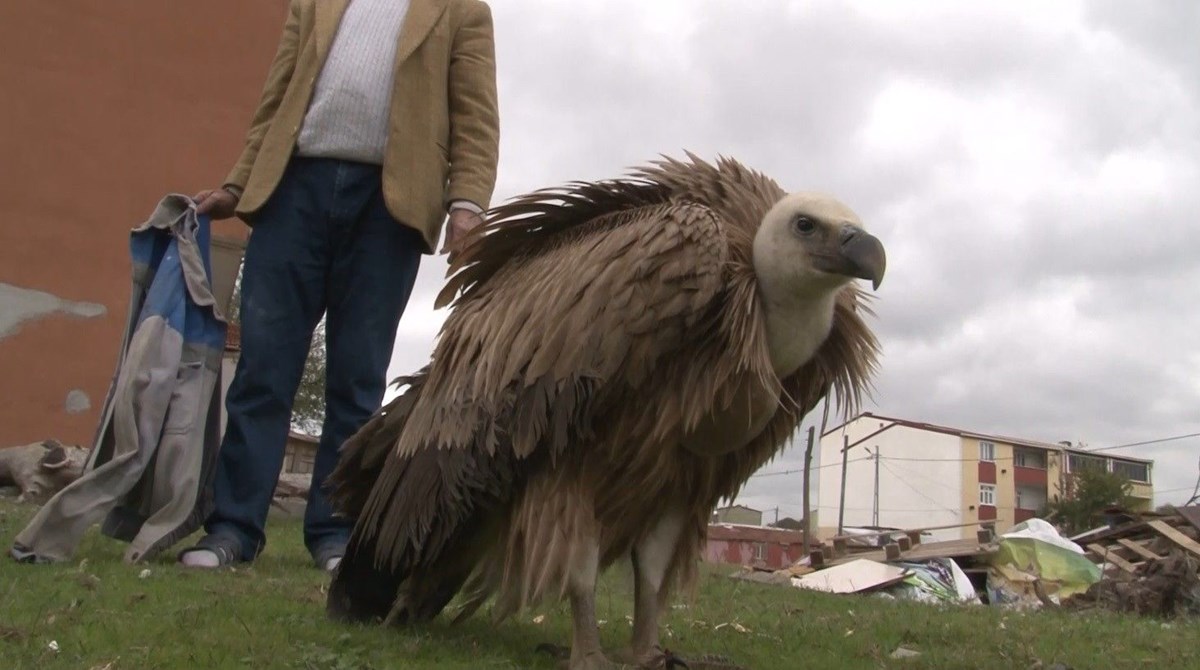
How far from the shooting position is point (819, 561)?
12469 mm

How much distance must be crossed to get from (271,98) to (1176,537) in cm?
1150

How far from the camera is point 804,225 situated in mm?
2934

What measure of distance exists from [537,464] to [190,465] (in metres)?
2.19

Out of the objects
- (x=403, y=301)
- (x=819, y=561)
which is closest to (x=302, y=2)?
(x=403, y=301)

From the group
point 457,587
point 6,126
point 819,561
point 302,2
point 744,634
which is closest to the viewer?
point 457,587

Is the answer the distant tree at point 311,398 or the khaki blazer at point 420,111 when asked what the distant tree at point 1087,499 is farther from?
the khaki blazer at point 420,111

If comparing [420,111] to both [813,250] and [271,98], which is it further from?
[813,250]

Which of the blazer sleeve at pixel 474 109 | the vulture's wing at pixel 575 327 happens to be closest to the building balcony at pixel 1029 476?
the blazer sleeve at pixel 474 109

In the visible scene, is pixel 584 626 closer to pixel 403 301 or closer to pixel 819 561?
pixel 403 301

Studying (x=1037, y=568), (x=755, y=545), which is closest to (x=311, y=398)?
(x=755, y=545)

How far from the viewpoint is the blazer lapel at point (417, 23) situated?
4.69 metres

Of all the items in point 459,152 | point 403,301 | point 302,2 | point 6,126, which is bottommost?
point 403,301

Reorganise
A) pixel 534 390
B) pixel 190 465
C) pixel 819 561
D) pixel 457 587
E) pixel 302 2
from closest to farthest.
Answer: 1. pixel 534 390
2. pixel 457 587
3. pixel 190 465
4. pixel 302 2
5. pixel 819 561

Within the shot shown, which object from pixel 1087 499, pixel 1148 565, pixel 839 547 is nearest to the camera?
pixel 1148 565
